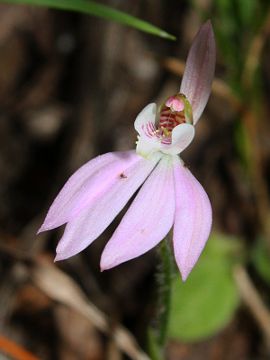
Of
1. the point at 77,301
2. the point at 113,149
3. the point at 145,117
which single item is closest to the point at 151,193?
the point at 145,117

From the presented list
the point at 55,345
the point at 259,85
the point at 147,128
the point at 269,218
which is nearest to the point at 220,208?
the point at 269,218

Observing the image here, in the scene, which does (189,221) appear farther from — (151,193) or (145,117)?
(145,117)

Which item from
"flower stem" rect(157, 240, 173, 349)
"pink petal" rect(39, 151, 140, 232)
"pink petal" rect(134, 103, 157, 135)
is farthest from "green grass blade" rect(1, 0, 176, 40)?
"flower stem" rect(157, 240, 173, 349)

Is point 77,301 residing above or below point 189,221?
below

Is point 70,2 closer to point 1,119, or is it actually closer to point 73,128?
point 73,128

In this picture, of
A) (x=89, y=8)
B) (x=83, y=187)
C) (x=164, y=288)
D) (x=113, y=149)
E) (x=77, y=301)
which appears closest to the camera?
(x=83, y=187)

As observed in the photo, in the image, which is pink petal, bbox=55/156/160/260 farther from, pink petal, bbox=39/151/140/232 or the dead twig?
the dead twig

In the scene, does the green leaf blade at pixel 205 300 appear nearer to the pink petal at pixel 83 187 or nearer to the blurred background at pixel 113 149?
the blurred background at pixel 113 149
